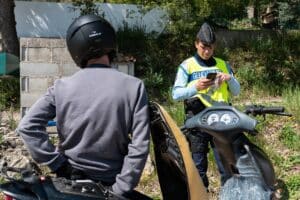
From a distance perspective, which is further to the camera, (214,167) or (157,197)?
(214,167)

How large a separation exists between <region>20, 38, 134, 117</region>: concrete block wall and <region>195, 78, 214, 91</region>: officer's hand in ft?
11.5

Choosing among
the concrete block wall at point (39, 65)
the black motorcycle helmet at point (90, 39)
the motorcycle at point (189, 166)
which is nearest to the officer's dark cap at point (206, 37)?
the motorcycle at point (189, 166)

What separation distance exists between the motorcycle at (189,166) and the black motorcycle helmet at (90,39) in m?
0.38

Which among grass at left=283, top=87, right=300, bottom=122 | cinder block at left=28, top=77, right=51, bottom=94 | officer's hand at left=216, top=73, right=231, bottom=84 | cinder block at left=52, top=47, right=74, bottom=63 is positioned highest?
officer's hand at left=216, top=73, right=231, bottom=84

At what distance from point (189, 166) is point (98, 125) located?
18.8 inches

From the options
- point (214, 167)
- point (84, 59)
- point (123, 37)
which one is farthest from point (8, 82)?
point (84, 59)

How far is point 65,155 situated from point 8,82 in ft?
23.9

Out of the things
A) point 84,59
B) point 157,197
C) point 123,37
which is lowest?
point 157,197

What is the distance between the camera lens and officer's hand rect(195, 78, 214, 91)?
4.57m

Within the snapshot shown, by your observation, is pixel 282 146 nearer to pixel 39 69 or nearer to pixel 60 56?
pixel 60 56

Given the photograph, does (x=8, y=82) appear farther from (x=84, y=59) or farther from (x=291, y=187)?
(x=84, y=59)

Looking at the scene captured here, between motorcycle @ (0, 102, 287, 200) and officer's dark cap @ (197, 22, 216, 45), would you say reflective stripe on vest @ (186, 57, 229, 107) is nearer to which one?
officer's dark cap @ (197, 22, 216, 45)

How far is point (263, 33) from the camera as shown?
13.1 metres

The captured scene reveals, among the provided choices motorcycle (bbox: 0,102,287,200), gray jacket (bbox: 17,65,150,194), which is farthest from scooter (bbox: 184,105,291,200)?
gray jacket (bbox: 17,65,150,194)
